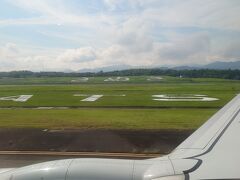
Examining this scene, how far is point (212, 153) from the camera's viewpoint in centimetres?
568

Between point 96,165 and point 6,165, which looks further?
point 6,165

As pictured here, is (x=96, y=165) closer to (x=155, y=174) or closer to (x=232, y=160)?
(x=155, y=174)

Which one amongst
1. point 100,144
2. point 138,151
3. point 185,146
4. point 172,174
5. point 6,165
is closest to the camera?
point 172,174

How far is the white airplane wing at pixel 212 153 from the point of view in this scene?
439 centimetres

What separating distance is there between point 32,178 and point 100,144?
43.8 feet

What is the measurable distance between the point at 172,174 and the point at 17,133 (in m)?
18.7

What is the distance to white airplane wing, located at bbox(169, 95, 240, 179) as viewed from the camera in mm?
4391

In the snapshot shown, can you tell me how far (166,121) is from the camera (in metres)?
28.6

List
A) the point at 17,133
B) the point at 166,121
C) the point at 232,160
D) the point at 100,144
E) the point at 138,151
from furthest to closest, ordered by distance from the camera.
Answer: the point at 166,121, the point at 17,133, the point at 100,144, the point at 138,151, the point at 232,160

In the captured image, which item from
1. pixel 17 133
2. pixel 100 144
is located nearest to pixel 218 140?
pixel 100 144

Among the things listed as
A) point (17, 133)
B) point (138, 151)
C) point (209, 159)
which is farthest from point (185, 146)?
point (17, 133)

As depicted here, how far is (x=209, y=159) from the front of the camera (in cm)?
518

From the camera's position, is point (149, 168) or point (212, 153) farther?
point (212, 153)

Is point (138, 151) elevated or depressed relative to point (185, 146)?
depressed
